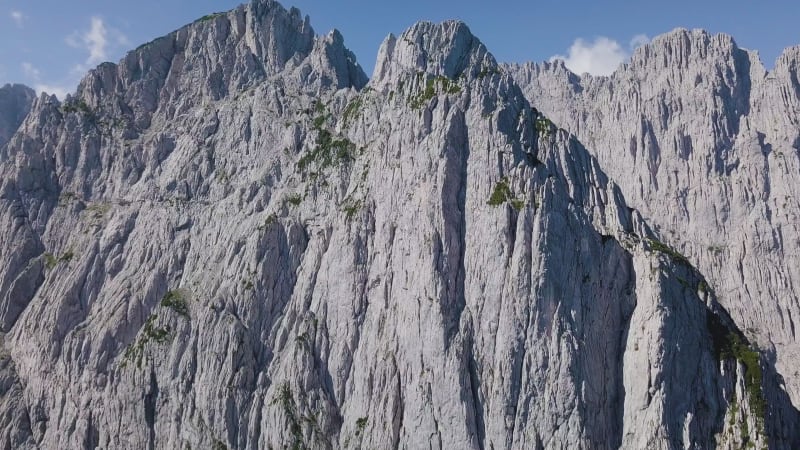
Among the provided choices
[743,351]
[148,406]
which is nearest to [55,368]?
[148,406]

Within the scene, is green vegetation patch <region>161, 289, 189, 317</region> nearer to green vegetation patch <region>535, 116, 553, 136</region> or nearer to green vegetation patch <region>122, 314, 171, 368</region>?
green vegetation patch <region>122, 314, 171, 368</region>

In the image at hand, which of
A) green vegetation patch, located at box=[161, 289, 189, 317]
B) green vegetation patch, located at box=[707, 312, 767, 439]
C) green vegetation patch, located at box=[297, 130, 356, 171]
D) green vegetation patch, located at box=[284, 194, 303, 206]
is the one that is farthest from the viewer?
green vegetation patch, located at box=[297, 130, 356, 171]

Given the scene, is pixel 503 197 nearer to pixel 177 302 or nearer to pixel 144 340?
pixel 177 302

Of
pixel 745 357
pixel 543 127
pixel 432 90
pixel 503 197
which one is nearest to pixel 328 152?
pixel 432 90

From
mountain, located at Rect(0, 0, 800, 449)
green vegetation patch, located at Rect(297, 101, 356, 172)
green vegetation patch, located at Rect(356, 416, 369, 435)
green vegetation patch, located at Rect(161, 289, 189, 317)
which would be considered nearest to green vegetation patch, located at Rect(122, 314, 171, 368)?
mountain, located at Rect(0, 0, 800, 449)

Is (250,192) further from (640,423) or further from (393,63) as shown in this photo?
(640,423)

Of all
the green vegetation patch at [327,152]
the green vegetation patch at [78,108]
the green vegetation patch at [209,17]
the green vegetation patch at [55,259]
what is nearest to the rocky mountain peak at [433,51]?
the green vegetation patch at [327,152]
